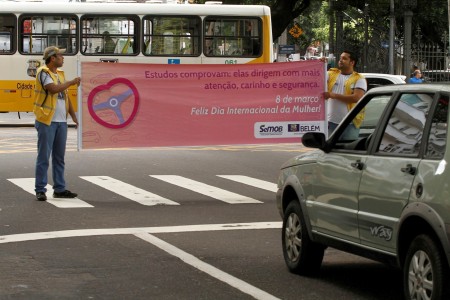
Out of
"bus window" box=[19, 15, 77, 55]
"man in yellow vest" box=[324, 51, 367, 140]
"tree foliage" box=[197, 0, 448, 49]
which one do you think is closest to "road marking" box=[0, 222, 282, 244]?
"man in yellow vest" box=[324, 51, 367, 140]

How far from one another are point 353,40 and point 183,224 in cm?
3564

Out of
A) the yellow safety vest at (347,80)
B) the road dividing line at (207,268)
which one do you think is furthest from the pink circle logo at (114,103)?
the road dividing line at (207,268)

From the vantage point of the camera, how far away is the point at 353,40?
46.9 meters

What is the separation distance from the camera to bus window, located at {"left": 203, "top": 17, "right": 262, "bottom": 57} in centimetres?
3111

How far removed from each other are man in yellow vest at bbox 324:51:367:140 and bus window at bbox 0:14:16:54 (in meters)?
17.8

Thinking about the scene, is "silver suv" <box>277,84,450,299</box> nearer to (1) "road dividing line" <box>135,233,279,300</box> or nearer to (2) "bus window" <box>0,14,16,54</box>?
(1) "road dividing line" <box>135,233,279,300</box>

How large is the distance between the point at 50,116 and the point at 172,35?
17601 mm

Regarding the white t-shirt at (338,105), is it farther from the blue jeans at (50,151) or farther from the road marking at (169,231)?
the blue jeans at (50,151)

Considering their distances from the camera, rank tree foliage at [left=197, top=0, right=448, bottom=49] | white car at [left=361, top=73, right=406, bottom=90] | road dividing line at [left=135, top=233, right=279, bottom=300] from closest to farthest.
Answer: road dividing line at [left=135, top=233, right=279, bottom=300]
white car at [left=361, top=73, right=406, bottom=90]
tree foliage at [left=197, top=0, right=448, bottom=49]

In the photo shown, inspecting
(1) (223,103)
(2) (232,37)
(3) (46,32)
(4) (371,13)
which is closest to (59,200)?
(1) (223,103)

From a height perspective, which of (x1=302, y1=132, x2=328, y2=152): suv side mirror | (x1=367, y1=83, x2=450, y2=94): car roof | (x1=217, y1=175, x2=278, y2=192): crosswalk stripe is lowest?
(x1=217, y1=175, x2=278, y2=192): crosswalk stripe

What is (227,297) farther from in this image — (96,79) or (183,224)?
(96,79)

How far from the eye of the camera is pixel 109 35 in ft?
102

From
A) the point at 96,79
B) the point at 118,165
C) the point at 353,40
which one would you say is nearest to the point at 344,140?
the point at 96,79
